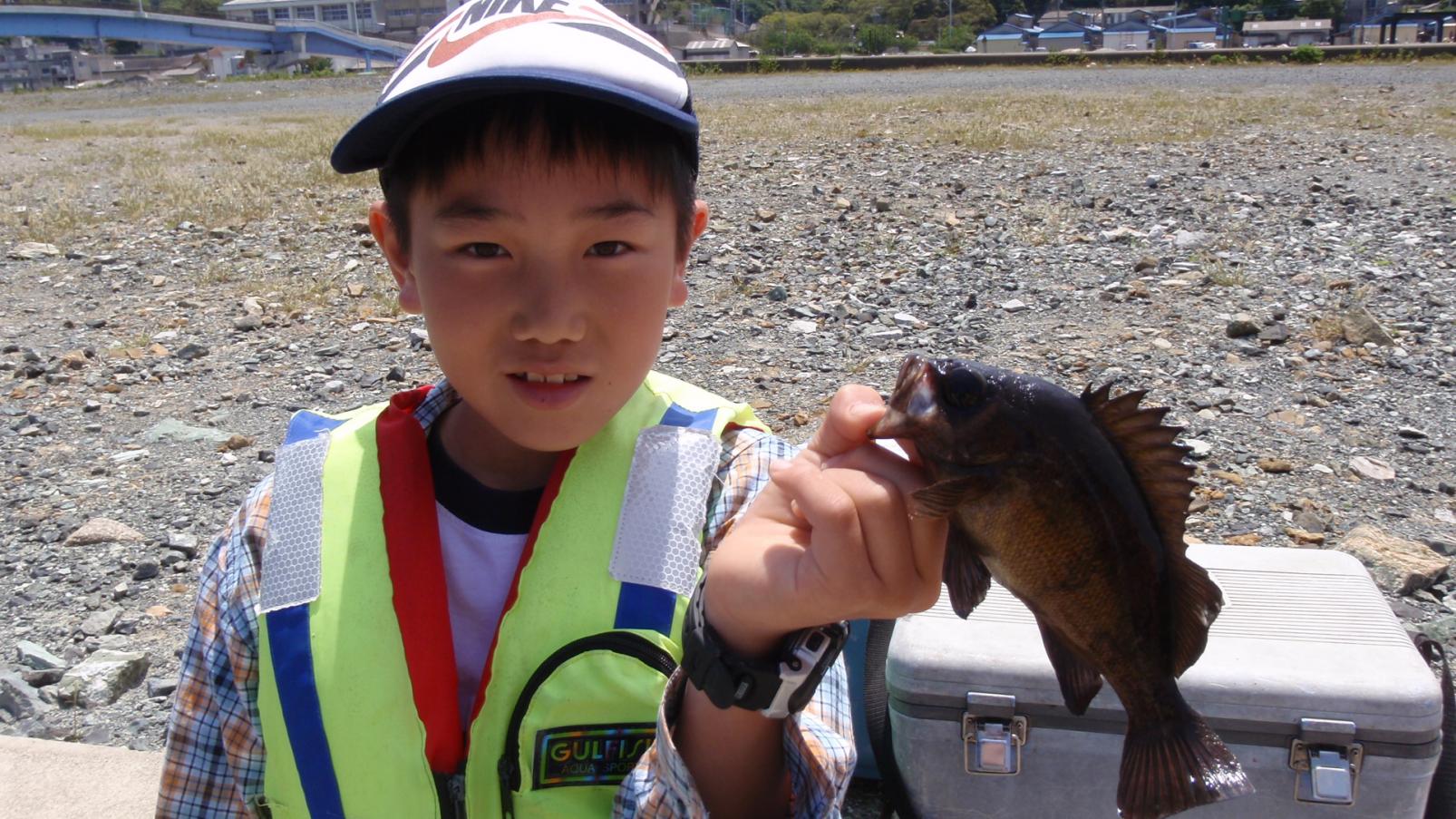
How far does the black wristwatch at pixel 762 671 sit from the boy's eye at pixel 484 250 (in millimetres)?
611

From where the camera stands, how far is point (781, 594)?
1.38 metres

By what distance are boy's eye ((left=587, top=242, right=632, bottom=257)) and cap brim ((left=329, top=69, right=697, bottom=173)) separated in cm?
19

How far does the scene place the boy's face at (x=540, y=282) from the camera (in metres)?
1.67

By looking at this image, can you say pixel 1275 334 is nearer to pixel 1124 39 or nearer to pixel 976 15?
pixel 1124 39

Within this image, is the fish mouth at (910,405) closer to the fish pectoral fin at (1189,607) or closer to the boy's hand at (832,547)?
the boy's hand at (832,547)

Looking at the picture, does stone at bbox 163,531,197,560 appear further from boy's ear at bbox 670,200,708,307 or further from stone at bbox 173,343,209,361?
boy's ear at bbox 670,200,708,307

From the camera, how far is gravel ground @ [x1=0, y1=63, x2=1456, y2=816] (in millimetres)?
4250

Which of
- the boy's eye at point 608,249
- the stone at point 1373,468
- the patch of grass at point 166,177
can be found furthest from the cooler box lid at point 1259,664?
the patch of grass at point 166,177

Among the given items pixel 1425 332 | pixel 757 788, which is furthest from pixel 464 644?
pixel 1425 332

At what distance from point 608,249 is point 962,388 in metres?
0.61

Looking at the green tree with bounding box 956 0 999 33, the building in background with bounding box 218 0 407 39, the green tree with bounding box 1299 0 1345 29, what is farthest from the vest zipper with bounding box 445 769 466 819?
the building in background with bounding box 218 0 407 39

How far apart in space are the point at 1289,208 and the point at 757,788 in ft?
28.8

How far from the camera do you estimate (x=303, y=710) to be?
1.79 meters

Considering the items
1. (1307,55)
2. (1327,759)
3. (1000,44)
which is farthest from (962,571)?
(1000,44)
